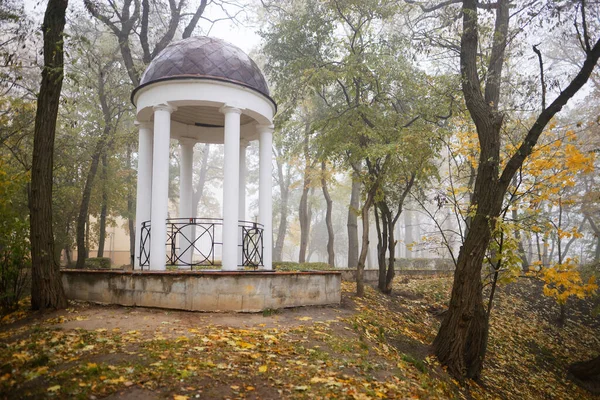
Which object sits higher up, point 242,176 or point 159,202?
point 242,176

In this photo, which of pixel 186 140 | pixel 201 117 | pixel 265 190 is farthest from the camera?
pixel 186 140

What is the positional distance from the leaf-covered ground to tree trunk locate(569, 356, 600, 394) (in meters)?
0.36

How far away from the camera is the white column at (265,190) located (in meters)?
11.5

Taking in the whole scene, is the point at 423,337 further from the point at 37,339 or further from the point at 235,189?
the point at 37,339

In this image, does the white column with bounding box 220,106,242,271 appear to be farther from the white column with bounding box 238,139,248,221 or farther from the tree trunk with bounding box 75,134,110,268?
the tree trunk with bounding box 75,134,110,268

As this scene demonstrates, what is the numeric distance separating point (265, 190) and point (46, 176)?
492cm

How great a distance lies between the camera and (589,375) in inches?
454

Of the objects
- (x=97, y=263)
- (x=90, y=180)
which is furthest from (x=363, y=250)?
(x=97, y=263)

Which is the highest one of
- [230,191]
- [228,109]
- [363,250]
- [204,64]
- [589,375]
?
[204,64]

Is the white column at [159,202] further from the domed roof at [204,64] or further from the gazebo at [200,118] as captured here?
the domed roof at [204,64]

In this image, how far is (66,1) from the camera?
8.88 m

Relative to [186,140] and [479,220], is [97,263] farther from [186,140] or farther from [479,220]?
[479,220]

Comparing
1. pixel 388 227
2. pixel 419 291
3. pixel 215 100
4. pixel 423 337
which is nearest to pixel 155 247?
pixel 215 100

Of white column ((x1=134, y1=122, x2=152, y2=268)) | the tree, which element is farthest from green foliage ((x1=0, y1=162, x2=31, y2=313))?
the tree
